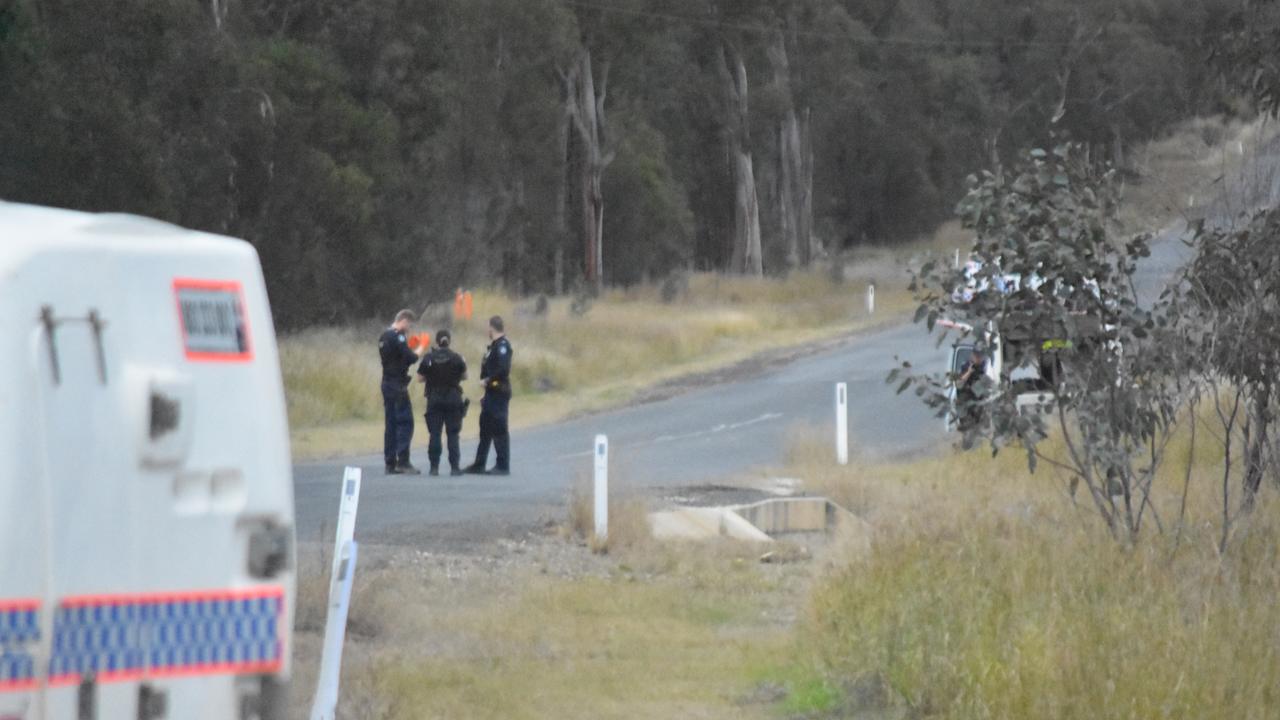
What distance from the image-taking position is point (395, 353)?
67.3ft

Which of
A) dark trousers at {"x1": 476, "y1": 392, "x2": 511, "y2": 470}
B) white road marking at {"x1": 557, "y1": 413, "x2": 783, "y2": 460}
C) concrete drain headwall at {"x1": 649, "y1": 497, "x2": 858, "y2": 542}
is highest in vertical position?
dark trousers at {"x1": 476, "y1": 392, "x2": 511, "y2": 470}

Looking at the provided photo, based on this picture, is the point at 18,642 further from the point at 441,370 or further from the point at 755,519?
the point at 441,370

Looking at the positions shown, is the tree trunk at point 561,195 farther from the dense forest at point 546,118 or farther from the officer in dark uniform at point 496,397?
the officer in dark uniform at point 496,397

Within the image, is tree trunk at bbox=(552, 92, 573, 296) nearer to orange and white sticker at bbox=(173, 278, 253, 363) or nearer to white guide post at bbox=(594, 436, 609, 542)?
white guide post at bbox=(594, 436, 609, 542)

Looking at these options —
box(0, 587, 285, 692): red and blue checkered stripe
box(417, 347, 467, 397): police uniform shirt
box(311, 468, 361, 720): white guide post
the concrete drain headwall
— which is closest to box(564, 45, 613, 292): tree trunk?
box(417, 347, 467, 397): police uniform shirt

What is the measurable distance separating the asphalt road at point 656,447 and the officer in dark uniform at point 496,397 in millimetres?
324

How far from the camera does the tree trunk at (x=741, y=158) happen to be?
6047 centimetres

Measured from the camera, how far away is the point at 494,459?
24.7 meters

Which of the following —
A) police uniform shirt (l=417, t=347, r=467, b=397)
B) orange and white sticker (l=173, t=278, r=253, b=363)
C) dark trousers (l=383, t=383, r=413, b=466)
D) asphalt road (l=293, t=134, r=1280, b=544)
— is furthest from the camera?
police uniform shirt (l=417, t=347, r=467, b=397)

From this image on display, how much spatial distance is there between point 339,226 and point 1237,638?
113ft

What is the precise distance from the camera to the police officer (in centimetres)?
2052

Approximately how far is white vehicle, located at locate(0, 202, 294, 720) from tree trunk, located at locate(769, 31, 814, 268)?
196ft

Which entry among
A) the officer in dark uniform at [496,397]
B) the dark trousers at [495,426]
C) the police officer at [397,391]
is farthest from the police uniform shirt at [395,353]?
the dark trousers at [495,426]

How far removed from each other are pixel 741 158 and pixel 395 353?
41.5 metres
